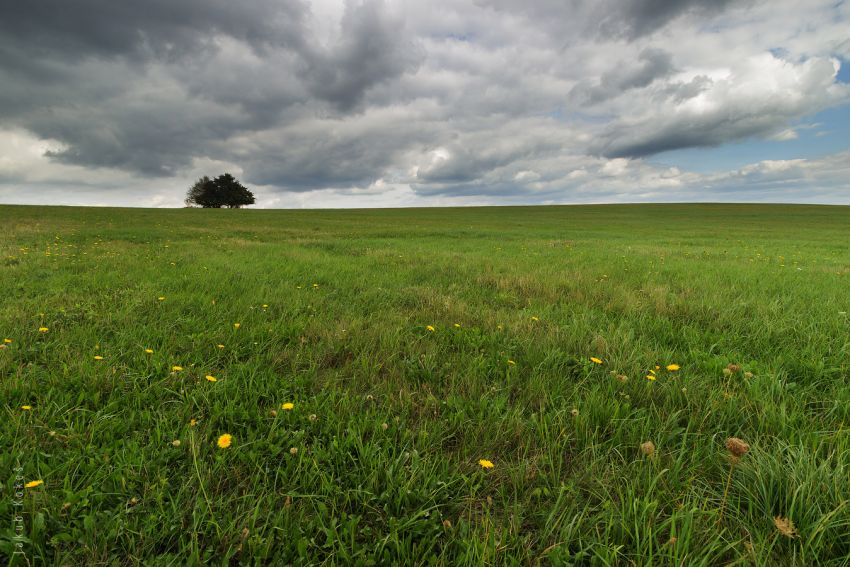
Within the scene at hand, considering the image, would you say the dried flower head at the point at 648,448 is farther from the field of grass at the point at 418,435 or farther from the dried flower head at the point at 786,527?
the dried flower head at the point at 786,527

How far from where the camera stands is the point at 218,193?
7356cm

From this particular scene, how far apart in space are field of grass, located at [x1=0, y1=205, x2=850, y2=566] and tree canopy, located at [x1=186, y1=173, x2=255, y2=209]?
80303 mm

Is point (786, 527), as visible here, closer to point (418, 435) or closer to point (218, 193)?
point (418, 435)

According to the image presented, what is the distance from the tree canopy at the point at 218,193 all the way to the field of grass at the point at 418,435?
80303 millimetres

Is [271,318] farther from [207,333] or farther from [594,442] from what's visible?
[594,442]

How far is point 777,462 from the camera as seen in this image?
173cm

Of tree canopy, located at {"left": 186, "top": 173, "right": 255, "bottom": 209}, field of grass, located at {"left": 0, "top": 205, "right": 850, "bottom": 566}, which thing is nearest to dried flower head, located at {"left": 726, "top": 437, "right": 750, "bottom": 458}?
field of grass, located at {"left": 0, "top": 205, "right": 850, "bottom": 566}

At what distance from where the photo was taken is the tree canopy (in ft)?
241

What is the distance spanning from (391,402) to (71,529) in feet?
5.20

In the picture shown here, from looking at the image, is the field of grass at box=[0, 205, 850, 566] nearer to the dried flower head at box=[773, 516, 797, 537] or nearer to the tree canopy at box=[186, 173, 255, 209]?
the dried flower head at box=[773, 516, 797, 537]

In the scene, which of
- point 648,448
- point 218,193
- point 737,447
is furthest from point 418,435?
point 218,193

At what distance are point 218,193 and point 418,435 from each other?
8521 centimetres

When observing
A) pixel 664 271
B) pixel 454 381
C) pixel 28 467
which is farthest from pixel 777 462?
pixel 664 271

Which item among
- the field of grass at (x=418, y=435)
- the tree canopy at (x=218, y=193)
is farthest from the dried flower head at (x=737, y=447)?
the tree canopy at (x=218, y=193)
